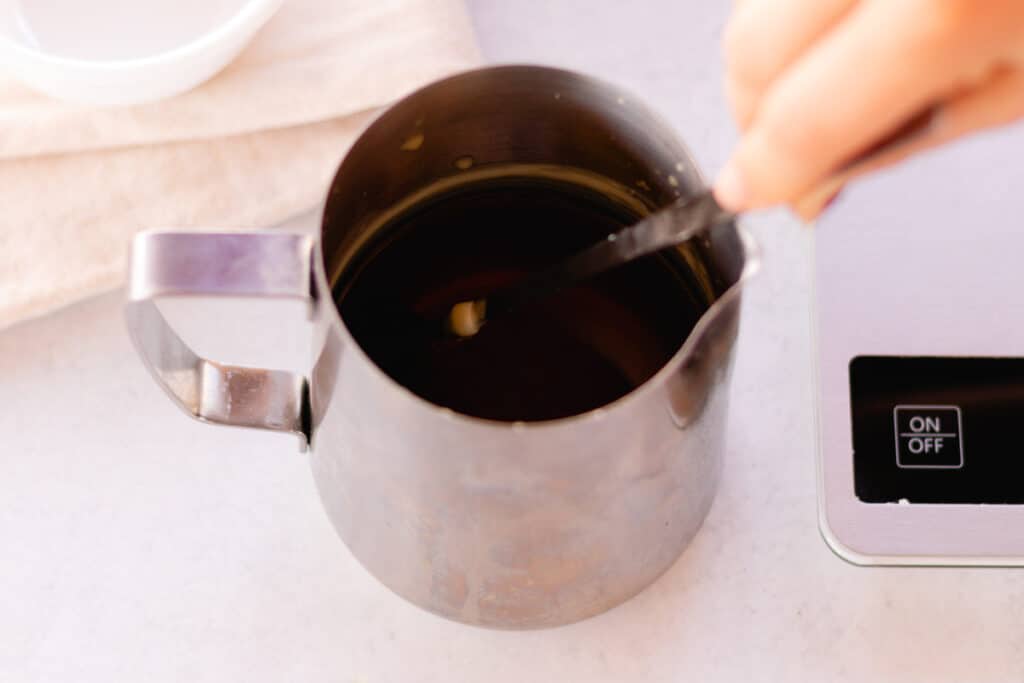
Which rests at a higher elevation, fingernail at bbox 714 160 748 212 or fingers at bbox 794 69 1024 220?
fingers at bbox 794 69 1024 220

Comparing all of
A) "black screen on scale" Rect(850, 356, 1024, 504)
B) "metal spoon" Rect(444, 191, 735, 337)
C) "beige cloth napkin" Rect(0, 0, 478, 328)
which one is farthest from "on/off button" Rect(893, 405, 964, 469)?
"beige cloth napkin" Rect(0, 0, 478, 328)

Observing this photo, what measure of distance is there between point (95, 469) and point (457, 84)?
20 centimetres

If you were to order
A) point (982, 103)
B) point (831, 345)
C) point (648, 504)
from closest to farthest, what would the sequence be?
point (982, 103)
point (648, 504)
point (831, 345)

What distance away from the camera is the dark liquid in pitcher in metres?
0.42

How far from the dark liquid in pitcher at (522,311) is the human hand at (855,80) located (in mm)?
147

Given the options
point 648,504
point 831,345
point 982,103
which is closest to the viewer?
point 982,103

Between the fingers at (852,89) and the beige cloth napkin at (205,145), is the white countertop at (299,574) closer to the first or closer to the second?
the beige cloth napkin at (205,145)

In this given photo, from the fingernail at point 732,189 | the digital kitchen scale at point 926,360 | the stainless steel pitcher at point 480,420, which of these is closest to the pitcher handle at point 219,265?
the stainless steel pitcher at point 480,420

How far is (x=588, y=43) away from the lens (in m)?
0.52

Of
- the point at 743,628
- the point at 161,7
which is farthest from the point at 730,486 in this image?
the point at 161,7

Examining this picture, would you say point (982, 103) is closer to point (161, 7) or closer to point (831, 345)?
point (831, 345)

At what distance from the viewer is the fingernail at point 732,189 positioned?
28cm

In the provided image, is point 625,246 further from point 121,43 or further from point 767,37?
point 121,43

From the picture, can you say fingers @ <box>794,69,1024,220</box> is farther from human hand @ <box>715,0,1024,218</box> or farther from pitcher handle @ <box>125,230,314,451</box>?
pitcher handle @ <box>125,230,314,451</box>
